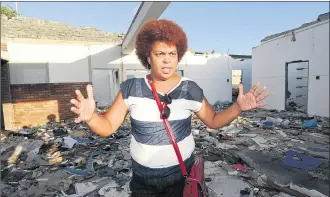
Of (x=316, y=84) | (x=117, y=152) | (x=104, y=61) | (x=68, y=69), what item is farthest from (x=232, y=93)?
(x=117, y=152)

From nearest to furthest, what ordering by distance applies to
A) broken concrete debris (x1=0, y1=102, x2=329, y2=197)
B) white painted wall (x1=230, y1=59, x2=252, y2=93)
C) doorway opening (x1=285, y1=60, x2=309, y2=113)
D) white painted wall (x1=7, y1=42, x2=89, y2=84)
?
broken concrete debris (x1=0, y1=102, x2=329, y2=197) → white painted wall (x1=7, y1=42, x2=89, y2=84) → doorway opening (x1=285, y1=60, x2=309, y2=113) → white painted wall (x1=230, y1=59, x2=252, y2=93)

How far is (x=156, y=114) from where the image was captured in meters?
1.75

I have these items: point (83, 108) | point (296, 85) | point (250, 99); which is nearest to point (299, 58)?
point (296, 85)

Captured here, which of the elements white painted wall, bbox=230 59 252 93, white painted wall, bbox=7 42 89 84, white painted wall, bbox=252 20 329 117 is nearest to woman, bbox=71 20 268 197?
white painted wall, bbox=7 42 89 84

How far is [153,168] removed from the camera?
5.80 feet

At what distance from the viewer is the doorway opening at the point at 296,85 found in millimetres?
14367

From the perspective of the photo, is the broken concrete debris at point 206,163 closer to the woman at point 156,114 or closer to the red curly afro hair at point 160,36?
the woman at point 156,114

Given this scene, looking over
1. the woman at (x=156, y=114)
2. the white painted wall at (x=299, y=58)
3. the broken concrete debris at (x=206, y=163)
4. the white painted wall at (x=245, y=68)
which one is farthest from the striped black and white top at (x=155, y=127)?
the white painted wall at (x=245, y=68)

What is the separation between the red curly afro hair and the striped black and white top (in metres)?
0.34

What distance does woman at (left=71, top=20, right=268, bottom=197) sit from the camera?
1.75 m

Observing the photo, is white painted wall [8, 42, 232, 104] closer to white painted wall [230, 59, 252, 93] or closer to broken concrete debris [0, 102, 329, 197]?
broken concrete debris [0, 102, 329, 197]

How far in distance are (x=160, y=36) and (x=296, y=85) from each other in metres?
15.7

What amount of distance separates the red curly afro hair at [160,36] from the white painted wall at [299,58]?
12.6 metres

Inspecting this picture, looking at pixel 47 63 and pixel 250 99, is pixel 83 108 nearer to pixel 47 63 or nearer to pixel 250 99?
pixel 250 99
